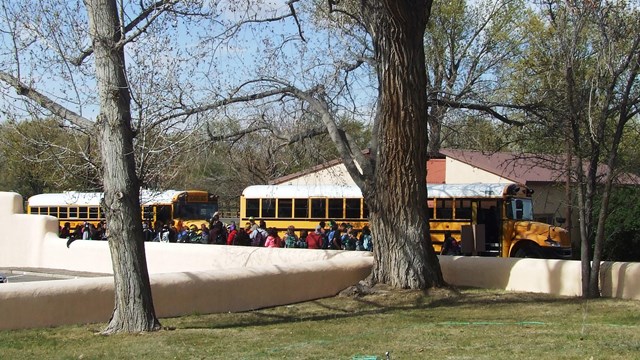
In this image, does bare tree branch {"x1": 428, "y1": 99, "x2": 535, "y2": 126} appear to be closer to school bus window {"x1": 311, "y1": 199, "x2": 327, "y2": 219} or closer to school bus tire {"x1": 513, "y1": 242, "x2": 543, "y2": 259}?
school bus tire {"x1": 513, "y1": 242, "x2": 543, "y2": 259}

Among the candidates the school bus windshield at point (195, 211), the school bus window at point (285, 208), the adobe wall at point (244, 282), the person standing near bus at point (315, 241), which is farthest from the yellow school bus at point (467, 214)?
the school bus windshield at point (195, 211)

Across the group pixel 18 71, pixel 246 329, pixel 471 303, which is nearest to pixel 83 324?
pixel 246 329

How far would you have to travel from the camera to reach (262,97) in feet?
58.0

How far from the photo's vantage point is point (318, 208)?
29141 millimetres

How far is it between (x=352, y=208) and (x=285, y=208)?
267 centimetres

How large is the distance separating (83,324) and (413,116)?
24.6 feet

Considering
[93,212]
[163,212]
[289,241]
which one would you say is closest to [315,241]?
[289,241]

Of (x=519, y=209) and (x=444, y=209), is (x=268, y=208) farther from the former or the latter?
(x=519, y=209)

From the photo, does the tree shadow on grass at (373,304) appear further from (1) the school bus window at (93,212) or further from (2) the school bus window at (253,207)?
(1) the school bus window at (93,212)

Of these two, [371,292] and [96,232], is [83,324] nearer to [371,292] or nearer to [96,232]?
[371,292]

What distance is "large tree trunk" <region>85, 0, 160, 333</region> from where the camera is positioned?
39.5 ft

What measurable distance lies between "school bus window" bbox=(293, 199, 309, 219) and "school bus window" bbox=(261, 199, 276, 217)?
3.10 feet

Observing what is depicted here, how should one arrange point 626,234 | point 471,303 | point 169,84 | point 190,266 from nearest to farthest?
point 169,84 → point 471,303 → point 190,266 → point 626,234

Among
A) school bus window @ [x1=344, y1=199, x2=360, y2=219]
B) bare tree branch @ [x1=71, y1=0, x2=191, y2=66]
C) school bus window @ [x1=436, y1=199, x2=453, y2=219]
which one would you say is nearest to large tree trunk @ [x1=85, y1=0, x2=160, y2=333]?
bare tree branch @ [x1=71, y1=0, x2=191, y2=66]
